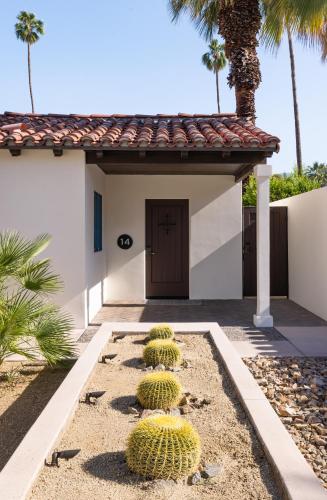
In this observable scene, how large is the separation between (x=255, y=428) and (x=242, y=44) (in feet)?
39.4

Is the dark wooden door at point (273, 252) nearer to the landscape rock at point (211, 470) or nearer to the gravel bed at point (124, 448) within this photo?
the gravel bed at point (124, 448)

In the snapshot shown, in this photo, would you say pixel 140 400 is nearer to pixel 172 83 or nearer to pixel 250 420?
pixel 250 420

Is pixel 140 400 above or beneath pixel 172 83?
beneath

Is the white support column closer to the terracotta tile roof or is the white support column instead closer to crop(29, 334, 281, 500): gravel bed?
the terracotta tile roof

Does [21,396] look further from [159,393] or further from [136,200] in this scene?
[136,200]

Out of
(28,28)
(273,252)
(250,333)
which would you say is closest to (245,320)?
(250,333)

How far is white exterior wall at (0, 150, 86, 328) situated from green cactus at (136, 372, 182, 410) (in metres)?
4.52

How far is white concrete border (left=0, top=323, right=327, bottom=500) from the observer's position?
2633mm

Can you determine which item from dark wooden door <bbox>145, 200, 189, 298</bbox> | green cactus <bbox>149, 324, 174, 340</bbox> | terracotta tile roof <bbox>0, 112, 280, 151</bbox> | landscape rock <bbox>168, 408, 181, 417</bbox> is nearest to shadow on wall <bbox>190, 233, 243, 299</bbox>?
dark wooden door <bbox>145, 200, 189, 298</bbox>

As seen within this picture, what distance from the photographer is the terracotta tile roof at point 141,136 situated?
26.5 ft

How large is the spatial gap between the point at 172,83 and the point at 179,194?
11170 mm

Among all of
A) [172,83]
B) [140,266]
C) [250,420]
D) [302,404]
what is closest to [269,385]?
[302,404]

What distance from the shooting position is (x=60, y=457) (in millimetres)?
3133

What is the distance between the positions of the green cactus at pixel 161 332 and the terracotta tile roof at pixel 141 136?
3.30 meters
